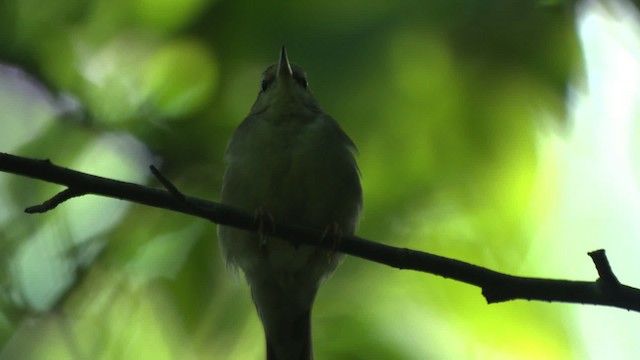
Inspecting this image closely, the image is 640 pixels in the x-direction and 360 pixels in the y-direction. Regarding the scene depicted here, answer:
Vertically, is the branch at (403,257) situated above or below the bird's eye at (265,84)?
below

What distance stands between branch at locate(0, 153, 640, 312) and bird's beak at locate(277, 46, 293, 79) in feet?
5.27

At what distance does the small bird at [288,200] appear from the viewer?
11.0 feet

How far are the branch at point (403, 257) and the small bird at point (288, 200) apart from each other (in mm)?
808

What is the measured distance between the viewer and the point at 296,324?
3.67 metres

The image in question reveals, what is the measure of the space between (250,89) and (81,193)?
7.31ft

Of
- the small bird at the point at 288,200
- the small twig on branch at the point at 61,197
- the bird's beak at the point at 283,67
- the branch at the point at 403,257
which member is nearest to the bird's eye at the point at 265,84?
the bird's beak at the point at 283,67

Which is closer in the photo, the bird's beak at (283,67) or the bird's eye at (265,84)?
the bird's beak at (283,67)

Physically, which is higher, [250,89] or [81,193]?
[250,89]

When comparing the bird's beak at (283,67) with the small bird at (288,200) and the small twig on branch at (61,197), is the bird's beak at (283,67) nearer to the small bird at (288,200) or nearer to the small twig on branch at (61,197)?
the small bird at (288,200)

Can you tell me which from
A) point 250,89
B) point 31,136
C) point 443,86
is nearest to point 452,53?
point 443,86

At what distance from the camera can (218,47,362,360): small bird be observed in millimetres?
3363

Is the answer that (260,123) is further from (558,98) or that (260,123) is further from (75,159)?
(558,98)

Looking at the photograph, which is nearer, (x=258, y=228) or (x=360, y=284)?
(x=258, y=228)

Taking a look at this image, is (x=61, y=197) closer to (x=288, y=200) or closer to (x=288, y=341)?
(x=288, y=200)
